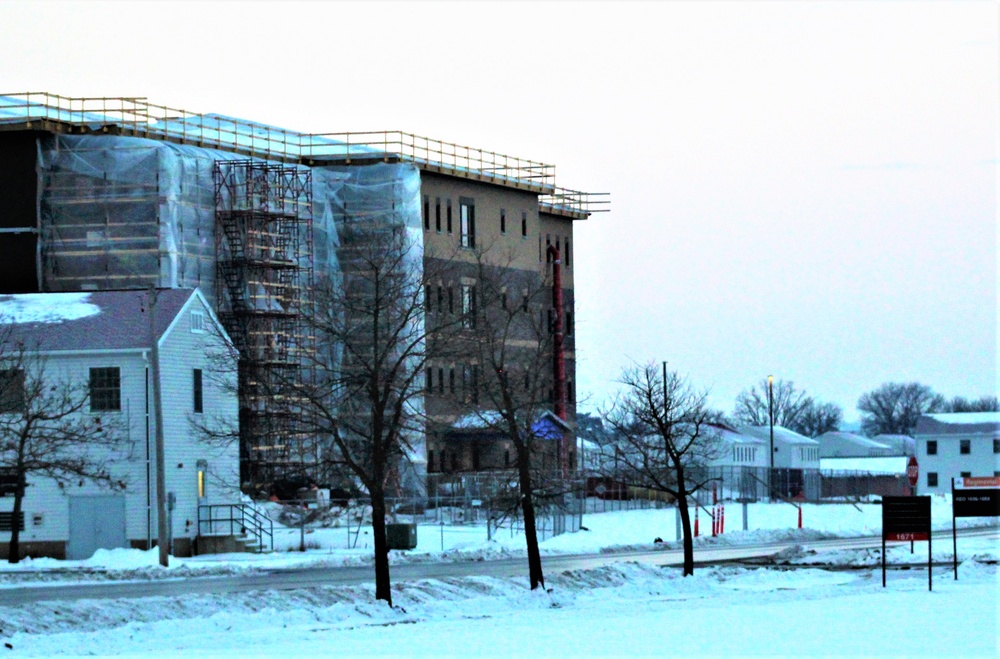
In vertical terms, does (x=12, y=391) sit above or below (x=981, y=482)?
above

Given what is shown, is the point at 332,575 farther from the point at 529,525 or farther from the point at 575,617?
the point at 575,617

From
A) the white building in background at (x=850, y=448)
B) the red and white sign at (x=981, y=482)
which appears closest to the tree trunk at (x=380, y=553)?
the red and white sign at (x=981, y=482)

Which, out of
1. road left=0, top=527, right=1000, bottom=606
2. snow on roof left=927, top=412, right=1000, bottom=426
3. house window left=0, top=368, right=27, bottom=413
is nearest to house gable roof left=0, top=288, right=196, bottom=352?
house window left=0, top=368, right=27, bottom=413

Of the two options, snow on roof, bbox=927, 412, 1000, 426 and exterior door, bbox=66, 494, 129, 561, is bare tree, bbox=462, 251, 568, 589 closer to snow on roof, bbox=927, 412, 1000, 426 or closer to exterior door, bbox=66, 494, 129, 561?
exterior door, bbox=66, 494, 129, 561

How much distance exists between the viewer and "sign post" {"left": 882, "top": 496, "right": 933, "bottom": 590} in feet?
110

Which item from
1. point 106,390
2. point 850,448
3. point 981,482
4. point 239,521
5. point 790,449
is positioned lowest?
point 850,448

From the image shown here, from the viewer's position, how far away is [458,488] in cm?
7219

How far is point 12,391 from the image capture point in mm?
40562

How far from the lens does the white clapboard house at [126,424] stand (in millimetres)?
50469

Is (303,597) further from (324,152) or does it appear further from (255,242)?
(324,152)

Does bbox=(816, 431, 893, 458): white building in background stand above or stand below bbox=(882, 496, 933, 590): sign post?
below

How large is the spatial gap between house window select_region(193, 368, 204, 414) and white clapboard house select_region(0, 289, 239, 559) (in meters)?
0.03

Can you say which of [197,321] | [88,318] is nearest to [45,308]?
[88,318]

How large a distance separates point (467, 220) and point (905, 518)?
58076 millimetres
